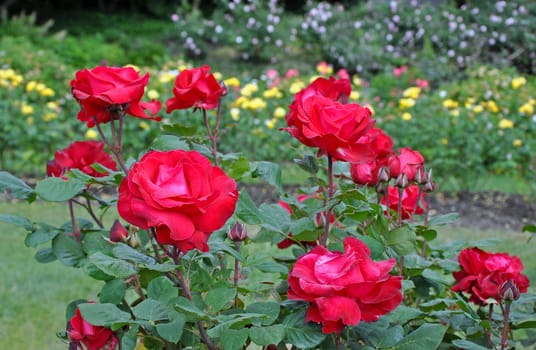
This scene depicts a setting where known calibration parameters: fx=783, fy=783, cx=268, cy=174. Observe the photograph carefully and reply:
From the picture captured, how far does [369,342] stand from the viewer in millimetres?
1172

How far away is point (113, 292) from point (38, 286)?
Result: 93.8 inches

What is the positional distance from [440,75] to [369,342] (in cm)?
705

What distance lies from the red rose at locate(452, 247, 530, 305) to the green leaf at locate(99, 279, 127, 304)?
61 cm

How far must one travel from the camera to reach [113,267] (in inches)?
42.0

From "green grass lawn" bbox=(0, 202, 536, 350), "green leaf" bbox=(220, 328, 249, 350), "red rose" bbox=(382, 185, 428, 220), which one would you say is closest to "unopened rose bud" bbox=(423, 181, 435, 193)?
"red rose" bbox=(382, 185, 428, 220)

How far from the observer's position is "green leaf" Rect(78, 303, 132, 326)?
1.09m

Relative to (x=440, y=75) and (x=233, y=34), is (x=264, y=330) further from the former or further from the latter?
(x=233, y=34)

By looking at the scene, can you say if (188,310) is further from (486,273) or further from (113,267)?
(486,273)

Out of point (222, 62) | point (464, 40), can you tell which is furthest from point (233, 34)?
point (464, 40)

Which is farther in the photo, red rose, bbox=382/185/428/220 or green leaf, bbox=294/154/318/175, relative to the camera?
red rose, bbox=382/185/428/220

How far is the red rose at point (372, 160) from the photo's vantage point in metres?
1.33

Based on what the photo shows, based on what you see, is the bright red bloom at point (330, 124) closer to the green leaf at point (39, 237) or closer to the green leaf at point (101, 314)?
the green leaf at point (101, 314)

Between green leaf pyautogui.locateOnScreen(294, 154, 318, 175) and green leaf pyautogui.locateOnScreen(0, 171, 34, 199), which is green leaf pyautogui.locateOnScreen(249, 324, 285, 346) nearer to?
green leaf pyautogui.locateOnScreen(294, 154, 318, 175)

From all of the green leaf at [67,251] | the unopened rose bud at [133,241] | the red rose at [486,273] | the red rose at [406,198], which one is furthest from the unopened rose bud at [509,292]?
the green leaf at [67,251]
